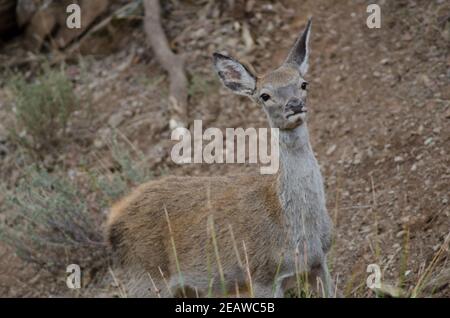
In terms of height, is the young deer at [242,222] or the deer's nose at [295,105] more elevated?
the deer's nose at [295,105]

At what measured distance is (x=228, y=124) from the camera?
9445mm

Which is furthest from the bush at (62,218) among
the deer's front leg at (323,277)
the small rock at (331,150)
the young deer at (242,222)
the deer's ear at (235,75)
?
the deer's front leg at (323,277)

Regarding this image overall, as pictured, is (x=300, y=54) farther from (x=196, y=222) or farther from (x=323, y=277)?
(x=323, y=277)

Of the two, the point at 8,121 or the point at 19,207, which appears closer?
the point at 19,207

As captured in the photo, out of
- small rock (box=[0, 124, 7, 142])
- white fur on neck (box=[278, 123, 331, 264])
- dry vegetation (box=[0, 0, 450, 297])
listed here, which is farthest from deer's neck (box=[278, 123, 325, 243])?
small rock (box=[0, 124, 7, 142])

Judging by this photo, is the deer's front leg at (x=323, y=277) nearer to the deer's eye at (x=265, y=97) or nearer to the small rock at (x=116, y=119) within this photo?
the deer's eye at (x=265, y=97)

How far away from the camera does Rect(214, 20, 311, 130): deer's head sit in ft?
19.4

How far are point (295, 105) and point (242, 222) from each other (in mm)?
1081

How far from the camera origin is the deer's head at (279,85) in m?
5.90

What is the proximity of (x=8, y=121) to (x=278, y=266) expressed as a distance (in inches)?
217

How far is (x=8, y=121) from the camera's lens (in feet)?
34.1
